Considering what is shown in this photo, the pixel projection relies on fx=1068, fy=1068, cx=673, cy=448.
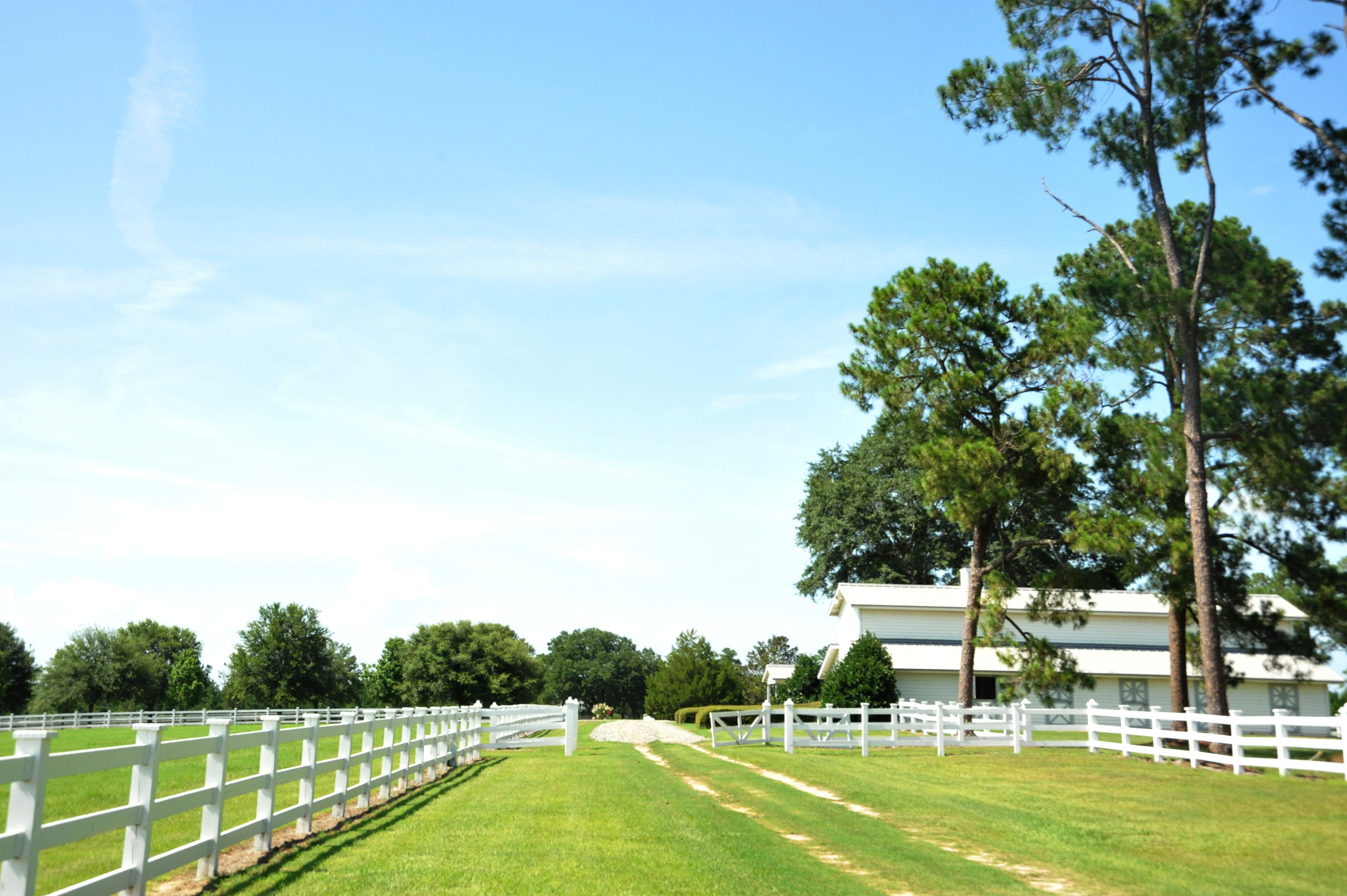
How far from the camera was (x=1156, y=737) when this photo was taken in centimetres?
2341

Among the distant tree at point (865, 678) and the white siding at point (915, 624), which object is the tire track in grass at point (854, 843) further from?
the white siding at point (915, 624)

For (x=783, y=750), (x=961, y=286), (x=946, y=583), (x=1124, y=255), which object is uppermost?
(x=961, y=286)

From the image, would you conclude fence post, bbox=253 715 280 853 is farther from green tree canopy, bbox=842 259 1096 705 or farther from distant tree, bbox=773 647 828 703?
distant tree, bbox=773 647 828 703

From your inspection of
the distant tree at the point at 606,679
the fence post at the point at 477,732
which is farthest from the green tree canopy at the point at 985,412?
the distant tree at the point at 606,679

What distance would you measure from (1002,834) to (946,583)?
5132cm

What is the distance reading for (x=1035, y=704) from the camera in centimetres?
4297

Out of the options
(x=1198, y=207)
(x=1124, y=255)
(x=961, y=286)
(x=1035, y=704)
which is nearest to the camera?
(x=1124, y=255)

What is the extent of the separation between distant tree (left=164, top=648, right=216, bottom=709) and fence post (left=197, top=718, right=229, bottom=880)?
77.1 metres

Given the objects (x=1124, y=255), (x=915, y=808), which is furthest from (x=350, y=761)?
(x=1124, y=255)

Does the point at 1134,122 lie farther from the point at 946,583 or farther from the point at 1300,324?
the point at 946,583

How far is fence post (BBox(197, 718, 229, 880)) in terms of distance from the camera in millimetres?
8211

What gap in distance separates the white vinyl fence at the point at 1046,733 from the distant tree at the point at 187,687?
58134 millimetres

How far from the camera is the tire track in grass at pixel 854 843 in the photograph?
8672 millimetres

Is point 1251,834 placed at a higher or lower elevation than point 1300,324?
lower
